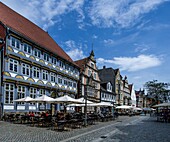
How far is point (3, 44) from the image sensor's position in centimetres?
2367

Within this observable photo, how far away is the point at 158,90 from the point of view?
6781 cm

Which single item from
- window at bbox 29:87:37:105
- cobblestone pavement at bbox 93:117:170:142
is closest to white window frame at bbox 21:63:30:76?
window at bbox 29:87:37:105

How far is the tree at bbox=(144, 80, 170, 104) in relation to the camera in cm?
6731

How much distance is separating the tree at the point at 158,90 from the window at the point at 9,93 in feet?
171

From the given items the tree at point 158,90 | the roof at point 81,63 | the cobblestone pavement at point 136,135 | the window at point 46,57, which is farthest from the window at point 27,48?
the tree at point 158,90

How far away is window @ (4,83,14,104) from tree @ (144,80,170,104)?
171ft

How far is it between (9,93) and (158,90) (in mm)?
53800

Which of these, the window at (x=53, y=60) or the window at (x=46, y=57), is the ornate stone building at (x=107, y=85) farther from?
the window at (x=46, y=57)

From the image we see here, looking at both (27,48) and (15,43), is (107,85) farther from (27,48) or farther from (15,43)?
(15,43)

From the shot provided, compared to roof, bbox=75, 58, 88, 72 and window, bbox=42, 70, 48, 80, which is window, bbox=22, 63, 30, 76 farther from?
roof, bbox=75, 58, 88, 72

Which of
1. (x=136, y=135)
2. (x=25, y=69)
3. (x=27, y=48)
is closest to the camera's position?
(x=136, y=135)

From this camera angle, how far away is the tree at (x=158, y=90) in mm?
67312

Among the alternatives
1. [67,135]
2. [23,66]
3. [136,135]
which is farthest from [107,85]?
[67,135]

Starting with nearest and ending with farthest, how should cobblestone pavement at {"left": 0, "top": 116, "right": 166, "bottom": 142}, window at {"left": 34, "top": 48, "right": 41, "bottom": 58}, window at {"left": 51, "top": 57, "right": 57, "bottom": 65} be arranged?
1. cobblestone pavement at {"left": 0, "top": 116, "right": 166, "bottom": 142}
2. window at {"left": 34, "top": 48, "right": 41, "bottom": 58}
3. window at {"left": 51, "top": 57, "right": 57, "bottom": 65}
